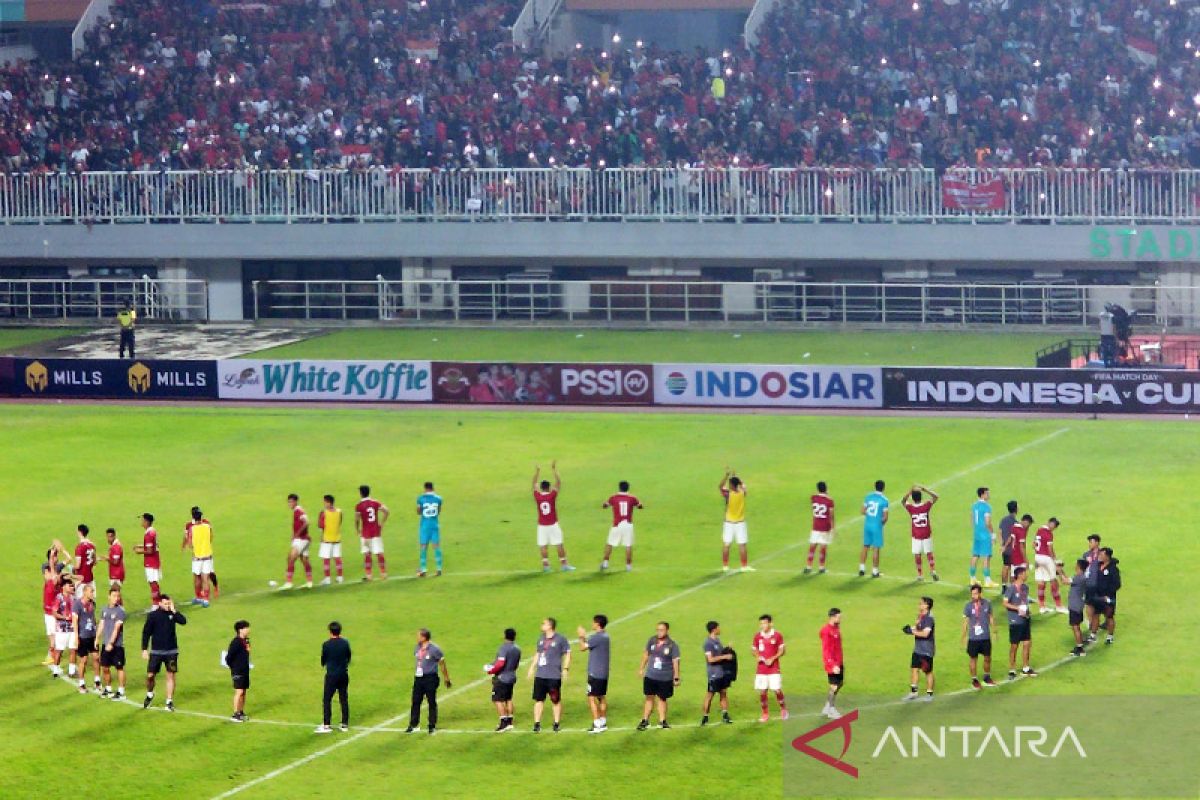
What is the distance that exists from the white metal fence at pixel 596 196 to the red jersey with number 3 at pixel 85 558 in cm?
3345

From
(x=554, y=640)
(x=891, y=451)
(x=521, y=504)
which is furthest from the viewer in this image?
(x=891, y=451)

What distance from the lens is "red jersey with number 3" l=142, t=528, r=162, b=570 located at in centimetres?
3362

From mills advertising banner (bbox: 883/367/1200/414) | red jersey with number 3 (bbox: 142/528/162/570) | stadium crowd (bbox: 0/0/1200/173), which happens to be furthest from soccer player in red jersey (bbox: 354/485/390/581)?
stadium crowd (bbox: 0/0/1200/173)

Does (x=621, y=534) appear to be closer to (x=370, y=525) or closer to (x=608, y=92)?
(x=370, y=525)

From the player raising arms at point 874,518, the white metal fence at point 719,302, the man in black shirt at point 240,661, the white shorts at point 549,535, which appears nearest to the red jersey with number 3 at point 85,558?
the man in black shirt at point 240,661

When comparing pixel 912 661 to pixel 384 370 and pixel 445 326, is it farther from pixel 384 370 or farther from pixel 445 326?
pixel 445 326

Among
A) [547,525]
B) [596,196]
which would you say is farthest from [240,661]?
[596,196]

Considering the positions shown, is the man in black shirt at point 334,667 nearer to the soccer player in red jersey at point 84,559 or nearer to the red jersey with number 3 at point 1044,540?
the soccer player in red jersey at point 84,559

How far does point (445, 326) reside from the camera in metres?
65.5

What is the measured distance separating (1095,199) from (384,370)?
72.4 ft

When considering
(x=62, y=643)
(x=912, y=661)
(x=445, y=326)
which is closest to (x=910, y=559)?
(x=912, y=661)

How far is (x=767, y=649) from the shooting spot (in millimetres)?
26828

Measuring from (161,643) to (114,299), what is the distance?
138 ft

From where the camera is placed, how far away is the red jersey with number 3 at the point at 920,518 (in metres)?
33.9
